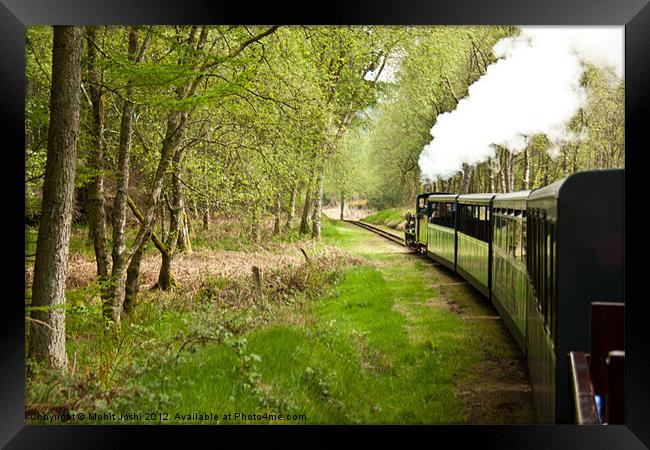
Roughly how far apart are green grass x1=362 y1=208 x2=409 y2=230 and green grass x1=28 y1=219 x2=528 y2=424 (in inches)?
104

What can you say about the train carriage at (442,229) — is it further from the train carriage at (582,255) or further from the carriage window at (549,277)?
the train carriage at (582,255)

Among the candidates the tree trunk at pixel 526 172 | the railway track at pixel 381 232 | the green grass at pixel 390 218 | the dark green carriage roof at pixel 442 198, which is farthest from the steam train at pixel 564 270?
the tree trunk at pixel 526 172

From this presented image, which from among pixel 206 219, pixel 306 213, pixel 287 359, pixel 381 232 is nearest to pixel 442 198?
pixel 381 232

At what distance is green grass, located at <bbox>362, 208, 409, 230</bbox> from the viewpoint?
12.0m

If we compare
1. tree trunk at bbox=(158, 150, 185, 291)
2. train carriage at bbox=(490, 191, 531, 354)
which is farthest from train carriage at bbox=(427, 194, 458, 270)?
tree trunk at bbox=(158, 150, 185, 291)

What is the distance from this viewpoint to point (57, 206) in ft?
21.2

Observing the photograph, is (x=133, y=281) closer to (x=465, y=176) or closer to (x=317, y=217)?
(x=317, y=217)

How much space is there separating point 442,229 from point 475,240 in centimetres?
254

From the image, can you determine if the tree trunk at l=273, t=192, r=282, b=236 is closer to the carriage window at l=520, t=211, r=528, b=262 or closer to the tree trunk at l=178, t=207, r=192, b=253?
the tree trunk at l=178, t=207, r=192, b=253

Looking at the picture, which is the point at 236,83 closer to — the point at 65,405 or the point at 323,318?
the point at 323,318
